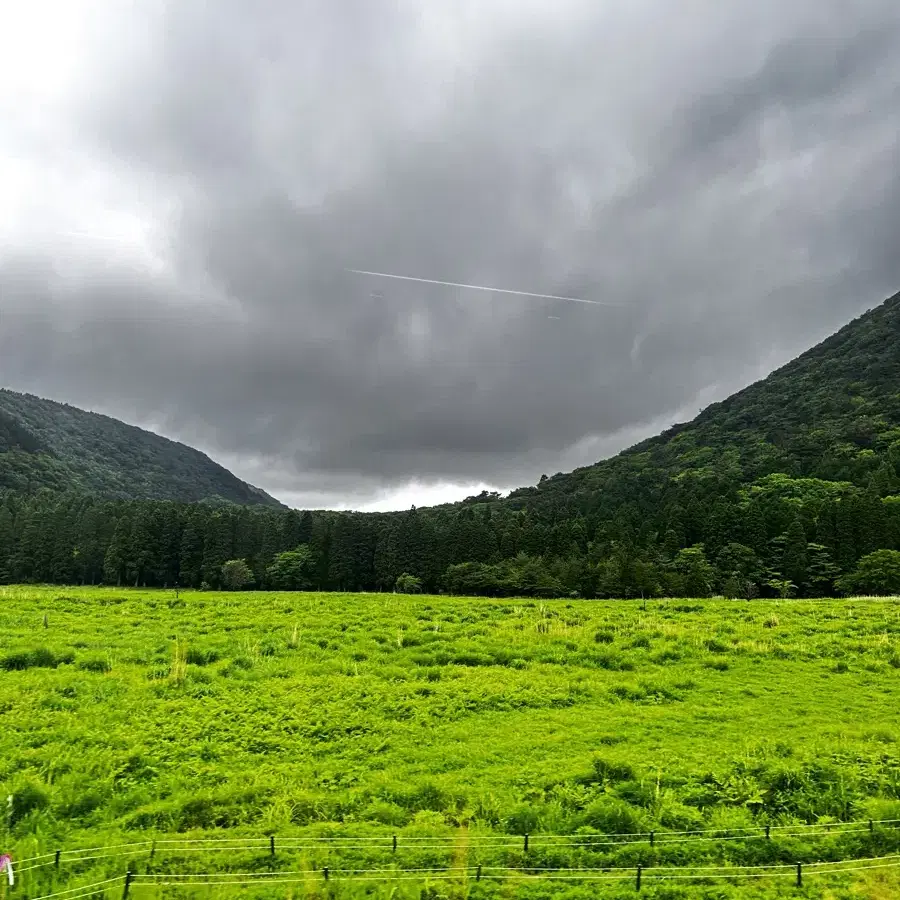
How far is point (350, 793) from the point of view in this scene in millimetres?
10023

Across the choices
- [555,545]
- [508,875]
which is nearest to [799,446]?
[555,545]

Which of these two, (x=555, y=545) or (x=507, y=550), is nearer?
(x=555, y=545)

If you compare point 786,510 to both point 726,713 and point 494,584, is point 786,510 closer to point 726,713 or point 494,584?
point 494,584

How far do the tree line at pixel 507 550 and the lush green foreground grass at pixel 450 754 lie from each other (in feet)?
160

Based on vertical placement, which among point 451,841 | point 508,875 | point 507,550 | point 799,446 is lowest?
point 508,875

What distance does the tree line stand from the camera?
65.2 metres

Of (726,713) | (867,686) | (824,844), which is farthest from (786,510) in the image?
(824,844)

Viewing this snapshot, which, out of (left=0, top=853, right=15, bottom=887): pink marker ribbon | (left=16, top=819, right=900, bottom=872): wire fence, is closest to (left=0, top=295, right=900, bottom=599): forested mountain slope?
(left=16, top=819, right=900, bottom=872): wire fence

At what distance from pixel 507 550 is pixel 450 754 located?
3008 inches

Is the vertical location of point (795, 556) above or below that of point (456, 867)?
above

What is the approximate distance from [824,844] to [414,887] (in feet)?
20.5

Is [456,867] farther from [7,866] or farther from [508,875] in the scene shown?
[7,866]

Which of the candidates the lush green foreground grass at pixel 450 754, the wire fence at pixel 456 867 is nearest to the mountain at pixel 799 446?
the lush green foreground grass at pixel 450 754

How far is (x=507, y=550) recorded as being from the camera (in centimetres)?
8700
